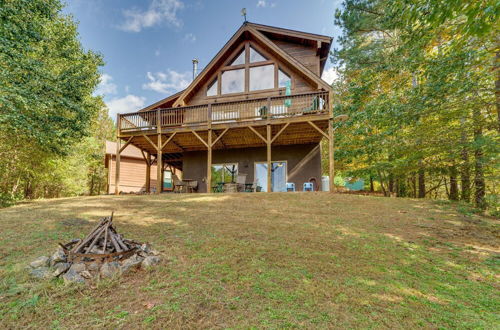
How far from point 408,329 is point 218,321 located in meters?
1.90

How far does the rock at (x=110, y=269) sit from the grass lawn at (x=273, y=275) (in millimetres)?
144

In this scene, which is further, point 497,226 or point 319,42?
point 319,42

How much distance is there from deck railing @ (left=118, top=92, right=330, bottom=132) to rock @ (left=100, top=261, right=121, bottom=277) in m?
8.10

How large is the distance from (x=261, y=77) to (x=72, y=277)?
1181cm

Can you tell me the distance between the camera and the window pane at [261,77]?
1241 cm

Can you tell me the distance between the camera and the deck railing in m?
10.1

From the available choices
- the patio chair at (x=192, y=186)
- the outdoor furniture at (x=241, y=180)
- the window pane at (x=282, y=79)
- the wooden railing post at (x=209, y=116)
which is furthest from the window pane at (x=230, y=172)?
the window pane at (x=282, y=79)

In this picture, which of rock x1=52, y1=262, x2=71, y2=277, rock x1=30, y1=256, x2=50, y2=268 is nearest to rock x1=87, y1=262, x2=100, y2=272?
rock x1=52, y1=262, x2=71, y2=277

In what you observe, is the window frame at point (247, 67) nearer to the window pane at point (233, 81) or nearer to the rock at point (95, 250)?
the window pane at point (233, 81)

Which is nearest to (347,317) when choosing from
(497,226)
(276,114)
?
(497,226)

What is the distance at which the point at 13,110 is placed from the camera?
763cm

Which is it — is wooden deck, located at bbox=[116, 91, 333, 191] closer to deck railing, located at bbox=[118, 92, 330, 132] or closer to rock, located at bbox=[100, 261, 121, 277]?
deck railing, located at bbox=[118, 92, 330, 132]

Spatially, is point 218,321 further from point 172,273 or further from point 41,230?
point 41,230

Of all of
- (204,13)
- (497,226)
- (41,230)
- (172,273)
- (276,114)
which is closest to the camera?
(172,273)
